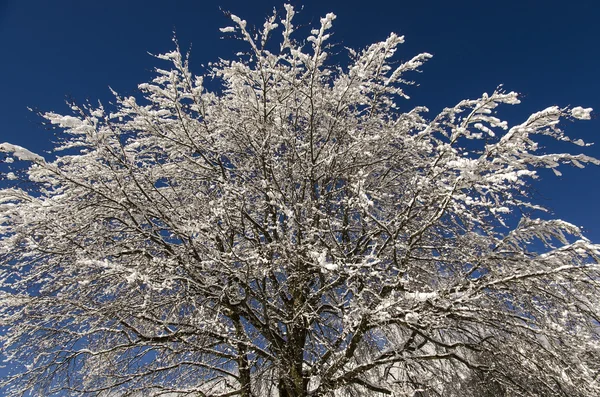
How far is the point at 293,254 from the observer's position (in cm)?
460

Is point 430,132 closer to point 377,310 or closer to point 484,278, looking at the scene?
point 484,278

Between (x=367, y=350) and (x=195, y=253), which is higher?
(x=195, y=253)

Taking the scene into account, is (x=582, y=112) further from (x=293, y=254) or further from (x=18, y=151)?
(x=18, y=151)

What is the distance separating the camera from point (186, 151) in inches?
246

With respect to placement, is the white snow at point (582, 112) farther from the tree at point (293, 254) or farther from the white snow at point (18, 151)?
the white snow at point (18, 151)

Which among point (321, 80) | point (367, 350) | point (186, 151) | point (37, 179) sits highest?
point (321, 80)

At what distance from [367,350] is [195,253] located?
3267 millimetres

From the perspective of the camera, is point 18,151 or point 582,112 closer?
point 582,112

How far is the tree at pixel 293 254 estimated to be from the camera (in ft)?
13.0

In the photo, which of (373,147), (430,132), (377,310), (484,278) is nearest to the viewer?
(377,310)

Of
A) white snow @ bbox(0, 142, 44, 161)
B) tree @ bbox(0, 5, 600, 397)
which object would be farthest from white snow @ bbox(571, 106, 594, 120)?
white snow @ bbox(0, 142, 44, 161)

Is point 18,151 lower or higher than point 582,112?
lower

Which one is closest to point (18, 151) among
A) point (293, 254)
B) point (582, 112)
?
point (293, 254)

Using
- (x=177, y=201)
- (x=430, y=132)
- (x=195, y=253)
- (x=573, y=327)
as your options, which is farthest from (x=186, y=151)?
(x=573, y=327)
